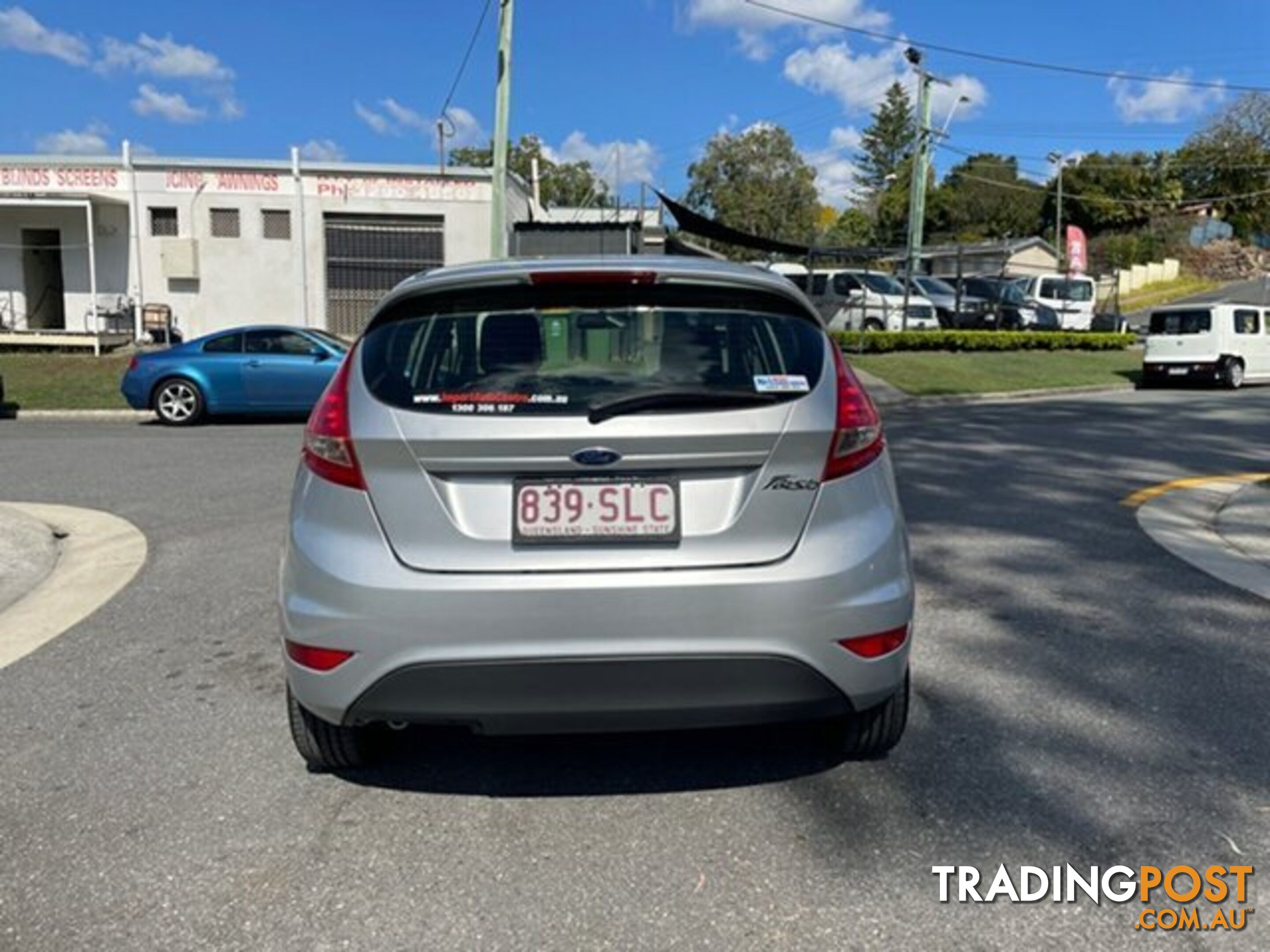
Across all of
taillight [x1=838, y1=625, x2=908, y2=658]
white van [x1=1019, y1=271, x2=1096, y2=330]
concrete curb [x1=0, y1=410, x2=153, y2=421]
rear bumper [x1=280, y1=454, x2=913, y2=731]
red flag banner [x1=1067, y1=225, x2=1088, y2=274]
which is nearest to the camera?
rear bumper [x1=280, y1=454, x2=913, y2=731]

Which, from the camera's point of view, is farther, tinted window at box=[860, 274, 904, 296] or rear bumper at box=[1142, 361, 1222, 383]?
tinted window at box=[860, 274, 904, 296]

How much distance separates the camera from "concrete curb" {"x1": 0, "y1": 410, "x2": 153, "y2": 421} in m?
14.8

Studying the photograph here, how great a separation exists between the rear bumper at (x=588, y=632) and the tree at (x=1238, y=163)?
74.3m

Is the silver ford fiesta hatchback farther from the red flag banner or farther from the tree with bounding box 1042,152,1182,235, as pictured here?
the tree with bounding box 1042,152,1182,235

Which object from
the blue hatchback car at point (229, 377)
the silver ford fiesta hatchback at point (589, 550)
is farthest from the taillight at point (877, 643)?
the blue hatchback car at point (229, 377)

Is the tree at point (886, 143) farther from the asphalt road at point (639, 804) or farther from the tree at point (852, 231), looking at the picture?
the asphalt road at point (639, 804)

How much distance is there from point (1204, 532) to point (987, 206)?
6870 centimetres

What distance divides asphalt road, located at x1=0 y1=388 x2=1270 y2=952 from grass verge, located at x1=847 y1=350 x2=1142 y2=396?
46.2 feet

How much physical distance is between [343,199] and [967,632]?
20885 mm

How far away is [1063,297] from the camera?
96.4 ft

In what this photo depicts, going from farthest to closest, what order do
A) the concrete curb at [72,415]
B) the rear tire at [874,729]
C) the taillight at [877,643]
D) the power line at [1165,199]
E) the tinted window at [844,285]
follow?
1. the power line at [1165,199]
2. the tinted window at [844,285]
3. the concrete curb at [72,415]
4. the rear tire at [874,729]
5. the taillight at [877,643]

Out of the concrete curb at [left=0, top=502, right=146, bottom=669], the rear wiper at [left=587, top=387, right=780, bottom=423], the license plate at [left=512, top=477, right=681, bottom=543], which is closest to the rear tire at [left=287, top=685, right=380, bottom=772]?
the license plate at [left=512, top=477, right=681, bottom=543]

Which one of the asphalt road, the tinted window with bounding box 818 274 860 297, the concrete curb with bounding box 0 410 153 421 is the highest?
the tinted window with bounding box 818 274 860 297

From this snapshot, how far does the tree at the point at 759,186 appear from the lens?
66.1m
